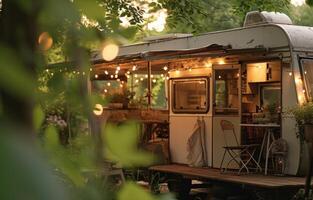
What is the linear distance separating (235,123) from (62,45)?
944 cm

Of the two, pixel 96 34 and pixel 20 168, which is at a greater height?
pixel 96 34

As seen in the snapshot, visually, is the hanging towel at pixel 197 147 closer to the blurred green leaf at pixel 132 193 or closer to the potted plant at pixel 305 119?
the potted plant at pixel 305 119

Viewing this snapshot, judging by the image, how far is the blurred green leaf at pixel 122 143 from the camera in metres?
0.78

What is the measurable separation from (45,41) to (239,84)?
9.35 meters

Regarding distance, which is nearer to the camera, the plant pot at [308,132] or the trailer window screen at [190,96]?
the plant pot at [308,132]

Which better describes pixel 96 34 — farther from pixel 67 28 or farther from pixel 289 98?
pixel 289 98

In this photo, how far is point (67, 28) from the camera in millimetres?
691

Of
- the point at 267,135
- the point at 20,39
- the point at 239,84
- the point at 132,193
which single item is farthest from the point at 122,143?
the point at 239,84

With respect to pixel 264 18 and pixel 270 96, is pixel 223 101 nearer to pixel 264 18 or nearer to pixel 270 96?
pixel 270 96

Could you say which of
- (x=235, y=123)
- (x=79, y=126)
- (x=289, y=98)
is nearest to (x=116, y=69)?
(x=235, y=123)

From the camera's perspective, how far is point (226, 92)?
10.4 m

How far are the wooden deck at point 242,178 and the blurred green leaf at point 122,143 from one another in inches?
290

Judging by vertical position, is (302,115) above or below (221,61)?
below

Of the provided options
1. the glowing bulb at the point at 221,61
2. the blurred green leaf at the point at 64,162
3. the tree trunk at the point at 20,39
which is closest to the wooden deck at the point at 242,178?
the glowing bulb at the point at 221,61
